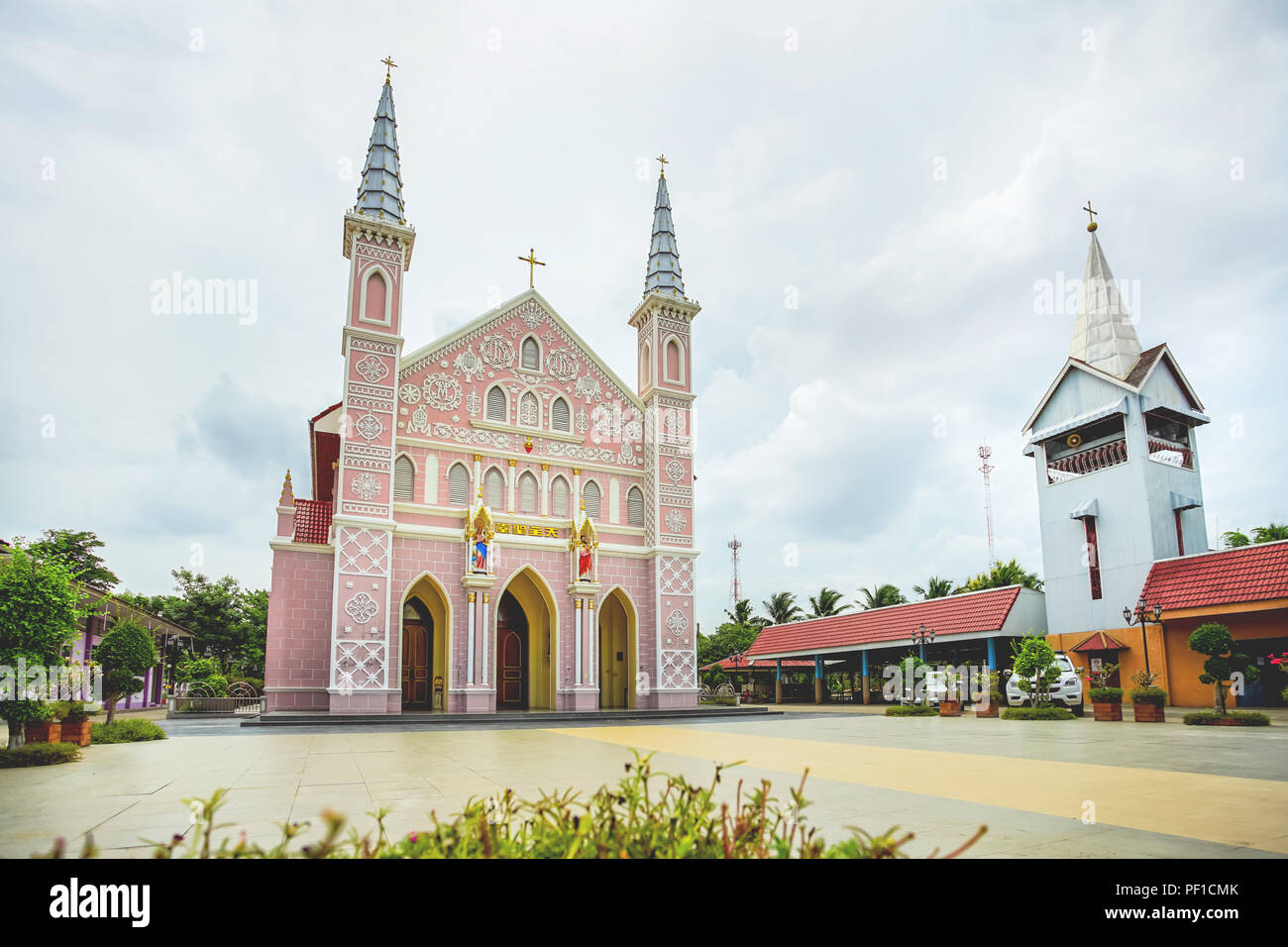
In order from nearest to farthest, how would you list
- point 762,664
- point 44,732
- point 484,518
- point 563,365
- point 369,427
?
point 44,732
point 369,427
point 484,518
point 563,365
point 762,664

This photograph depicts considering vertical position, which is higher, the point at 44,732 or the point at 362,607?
the point at 362,607

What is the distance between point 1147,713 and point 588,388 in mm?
17326

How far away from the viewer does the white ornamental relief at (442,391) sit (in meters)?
23.4

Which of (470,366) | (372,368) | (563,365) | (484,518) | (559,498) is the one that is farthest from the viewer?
(563,365)

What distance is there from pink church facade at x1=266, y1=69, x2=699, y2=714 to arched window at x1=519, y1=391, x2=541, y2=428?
45 millimetres

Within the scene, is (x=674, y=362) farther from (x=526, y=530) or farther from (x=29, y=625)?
(x=29, y=625)

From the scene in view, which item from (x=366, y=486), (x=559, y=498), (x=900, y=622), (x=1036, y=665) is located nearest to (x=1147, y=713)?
(x=1036, y=665)

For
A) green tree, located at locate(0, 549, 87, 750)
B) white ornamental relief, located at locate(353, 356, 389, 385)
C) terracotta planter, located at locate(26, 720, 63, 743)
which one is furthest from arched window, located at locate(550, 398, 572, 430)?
green tree, located at locate(0, 549, 87, 750)

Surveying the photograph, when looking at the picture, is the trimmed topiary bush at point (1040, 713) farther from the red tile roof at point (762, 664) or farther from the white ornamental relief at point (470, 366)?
the red tile roof at point (762, 664)

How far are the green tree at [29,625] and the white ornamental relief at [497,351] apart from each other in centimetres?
1589

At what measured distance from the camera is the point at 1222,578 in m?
23.4

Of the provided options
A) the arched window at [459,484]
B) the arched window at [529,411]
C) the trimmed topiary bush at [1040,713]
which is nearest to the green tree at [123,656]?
the arched window at [459,484]

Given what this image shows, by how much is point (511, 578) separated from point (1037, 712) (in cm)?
1430

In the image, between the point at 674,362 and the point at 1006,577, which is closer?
the point at 674,362
